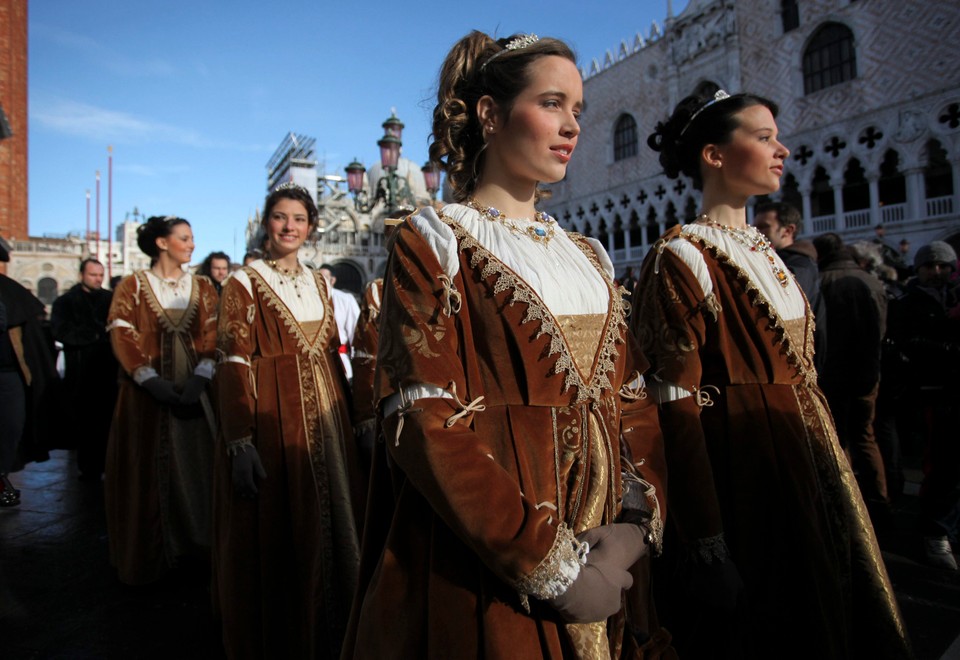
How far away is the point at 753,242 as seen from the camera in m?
2.29

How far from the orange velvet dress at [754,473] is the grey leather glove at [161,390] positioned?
9.40 ft

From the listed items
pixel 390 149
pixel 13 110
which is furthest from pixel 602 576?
pixel 13 110

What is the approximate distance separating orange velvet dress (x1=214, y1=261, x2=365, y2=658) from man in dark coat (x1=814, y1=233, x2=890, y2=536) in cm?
333

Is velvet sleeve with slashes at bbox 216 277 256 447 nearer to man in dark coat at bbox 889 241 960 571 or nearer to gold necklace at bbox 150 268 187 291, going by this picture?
gold necklace at bbox 150 268 187 291

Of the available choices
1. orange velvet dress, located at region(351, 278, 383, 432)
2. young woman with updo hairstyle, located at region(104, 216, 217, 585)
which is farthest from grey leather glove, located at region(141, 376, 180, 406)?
orange velvet dress, located at region(351, 278, 383, 432)

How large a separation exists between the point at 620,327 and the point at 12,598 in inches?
150

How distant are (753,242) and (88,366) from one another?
6.38m

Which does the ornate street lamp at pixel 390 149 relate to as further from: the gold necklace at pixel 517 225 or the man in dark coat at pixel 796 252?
the gold necklace at pixel 517 225

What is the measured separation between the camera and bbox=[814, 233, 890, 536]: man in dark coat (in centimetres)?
415

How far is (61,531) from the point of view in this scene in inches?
180

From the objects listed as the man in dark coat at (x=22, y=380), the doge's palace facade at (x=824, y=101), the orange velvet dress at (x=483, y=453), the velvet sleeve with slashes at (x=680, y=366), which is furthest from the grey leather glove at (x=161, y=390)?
the doge's palace facade at (x=824, y=101)

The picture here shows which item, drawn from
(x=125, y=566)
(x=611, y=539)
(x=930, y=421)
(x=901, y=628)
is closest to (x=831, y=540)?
(x=901, y=628)

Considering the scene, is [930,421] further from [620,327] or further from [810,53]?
[810,53]

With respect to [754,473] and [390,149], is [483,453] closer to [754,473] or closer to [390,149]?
[754,473]
